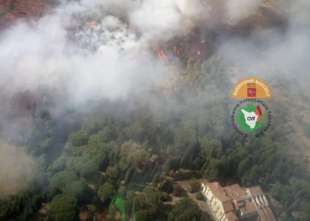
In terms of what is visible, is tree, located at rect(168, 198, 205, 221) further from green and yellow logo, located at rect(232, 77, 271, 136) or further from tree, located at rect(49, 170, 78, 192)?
green and yellow logo, located at rect(232, 77, 271, 136)

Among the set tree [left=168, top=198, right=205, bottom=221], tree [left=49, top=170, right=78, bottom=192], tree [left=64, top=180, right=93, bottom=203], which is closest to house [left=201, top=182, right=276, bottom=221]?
tree [left=168, top=198, right=205, bottom=221]

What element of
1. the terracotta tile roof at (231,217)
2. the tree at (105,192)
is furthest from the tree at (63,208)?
the terracotta tile roof at (231,217)

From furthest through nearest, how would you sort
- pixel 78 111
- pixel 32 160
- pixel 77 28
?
pixel 77 28 → pixel 78 111 → pixel 32 160

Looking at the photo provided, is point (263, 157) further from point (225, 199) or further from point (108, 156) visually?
point (108, 156)

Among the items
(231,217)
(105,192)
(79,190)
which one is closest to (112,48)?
(105,192)

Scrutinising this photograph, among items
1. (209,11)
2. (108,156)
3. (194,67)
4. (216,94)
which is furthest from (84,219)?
(209,11)

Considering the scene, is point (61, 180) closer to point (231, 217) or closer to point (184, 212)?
point (184, 212)
